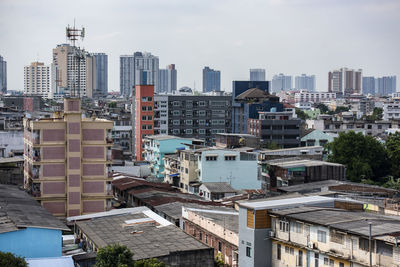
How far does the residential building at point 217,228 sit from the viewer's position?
1753 cm

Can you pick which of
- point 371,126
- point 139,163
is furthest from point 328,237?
point 371,126

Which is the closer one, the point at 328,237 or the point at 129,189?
the point at 328,237

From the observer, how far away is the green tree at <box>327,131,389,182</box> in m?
36.7

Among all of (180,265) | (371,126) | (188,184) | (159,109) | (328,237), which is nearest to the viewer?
(328,237)

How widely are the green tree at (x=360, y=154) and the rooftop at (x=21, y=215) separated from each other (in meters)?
21.4

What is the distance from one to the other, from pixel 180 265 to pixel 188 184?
1718 cm

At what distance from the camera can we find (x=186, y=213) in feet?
68.3

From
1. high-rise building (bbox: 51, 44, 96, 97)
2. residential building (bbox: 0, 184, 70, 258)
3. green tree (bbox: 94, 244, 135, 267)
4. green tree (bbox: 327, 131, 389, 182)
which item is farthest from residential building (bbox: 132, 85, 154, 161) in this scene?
high-rise building (bbox: 51, 44, 96, 97)

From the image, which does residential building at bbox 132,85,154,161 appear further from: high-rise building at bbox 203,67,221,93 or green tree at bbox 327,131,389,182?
high-rise building at bbox 203,67,221,93

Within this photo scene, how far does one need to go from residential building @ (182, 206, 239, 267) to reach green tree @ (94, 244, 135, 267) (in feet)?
14.2

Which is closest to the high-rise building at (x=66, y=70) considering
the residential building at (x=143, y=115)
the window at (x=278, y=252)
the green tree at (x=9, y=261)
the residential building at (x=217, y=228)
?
the residential building at (x=143, y=115)

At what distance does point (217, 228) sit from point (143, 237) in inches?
104

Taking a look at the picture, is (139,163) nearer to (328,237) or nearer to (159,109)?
(159,109)

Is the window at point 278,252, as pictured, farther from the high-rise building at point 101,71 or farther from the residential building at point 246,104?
the high-rise building at point 101,71
